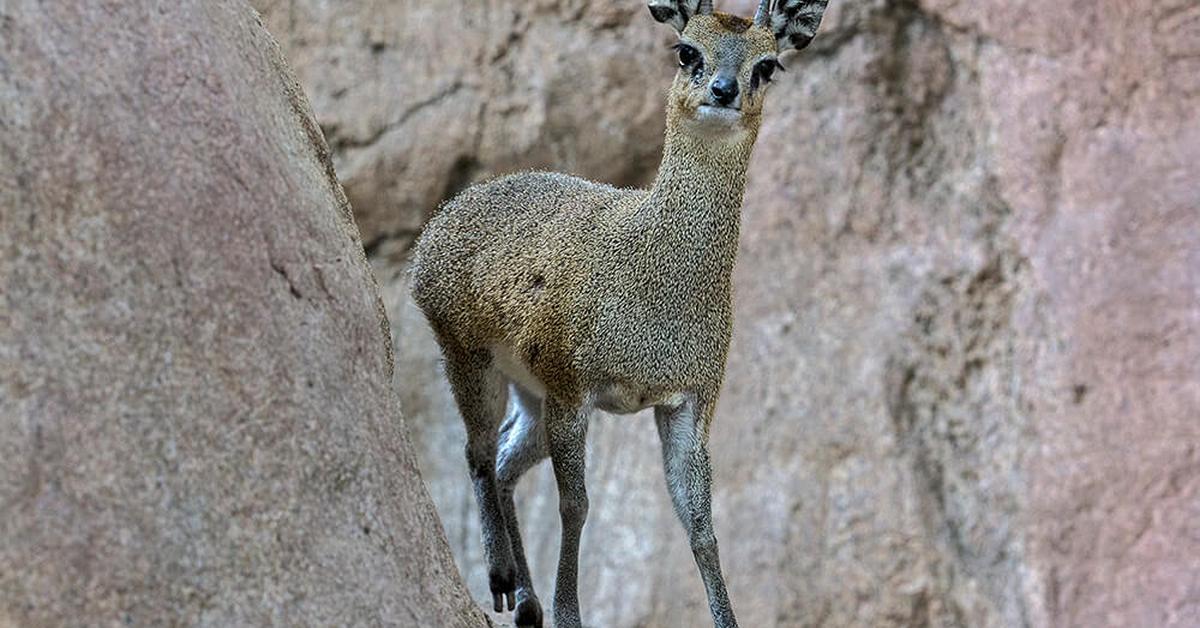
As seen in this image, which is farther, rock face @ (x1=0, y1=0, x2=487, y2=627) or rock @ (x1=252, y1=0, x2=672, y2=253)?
rock @ (x1=252, y1=0, x2=672, y2=253)

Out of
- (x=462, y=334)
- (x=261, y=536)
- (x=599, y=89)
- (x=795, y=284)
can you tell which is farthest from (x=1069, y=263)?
(x=261, y=536)

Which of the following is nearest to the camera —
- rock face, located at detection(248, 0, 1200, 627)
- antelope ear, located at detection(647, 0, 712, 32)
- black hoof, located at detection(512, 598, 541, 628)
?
antelope ear, located at detection(647, 0, 712, 32)

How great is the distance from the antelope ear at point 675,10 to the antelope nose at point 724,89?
56 centimetres

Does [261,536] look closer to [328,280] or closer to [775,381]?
[328,280]

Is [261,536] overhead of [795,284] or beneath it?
overhead

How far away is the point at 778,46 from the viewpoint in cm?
669

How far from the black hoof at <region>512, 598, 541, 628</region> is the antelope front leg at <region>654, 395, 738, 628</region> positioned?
85 centimetres

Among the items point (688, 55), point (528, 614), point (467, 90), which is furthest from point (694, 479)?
point (467, 90)

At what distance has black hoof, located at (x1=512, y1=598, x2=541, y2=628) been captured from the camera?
696cm

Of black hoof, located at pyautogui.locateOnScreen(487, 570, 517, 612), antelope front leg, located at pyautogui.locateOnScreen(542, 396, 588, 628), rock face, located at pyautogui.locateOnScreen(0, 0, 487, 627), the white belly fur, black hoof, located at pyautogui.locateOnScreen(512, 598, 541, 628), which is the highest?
rock face, located at pyautogui.locateOnScreen(0, 0, 487, 627)

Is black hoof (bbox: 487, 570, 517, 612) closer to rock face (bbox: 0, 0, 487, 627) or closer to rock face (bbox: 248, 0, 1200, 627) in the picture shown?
rock face (bbox: 248, 0, 1200, 627)

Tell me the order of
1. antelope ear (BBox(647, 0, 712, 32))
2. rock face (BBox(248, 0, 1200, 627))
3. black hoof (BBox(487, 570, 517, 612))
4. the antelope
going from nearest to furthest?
the antelope → antelope ear (BBox(647, 0, 712, 32)) → black hoof (BBox(487, 570, 517, 612)) → rock face (BBox(248, 0, 1200, 627))

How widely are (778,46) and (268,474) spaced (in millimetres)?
3054

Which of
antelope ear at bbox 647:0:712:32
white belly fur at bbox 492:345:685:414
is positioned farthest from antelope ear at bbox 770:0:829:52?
white belly fur at bbox 492:345:685:414
